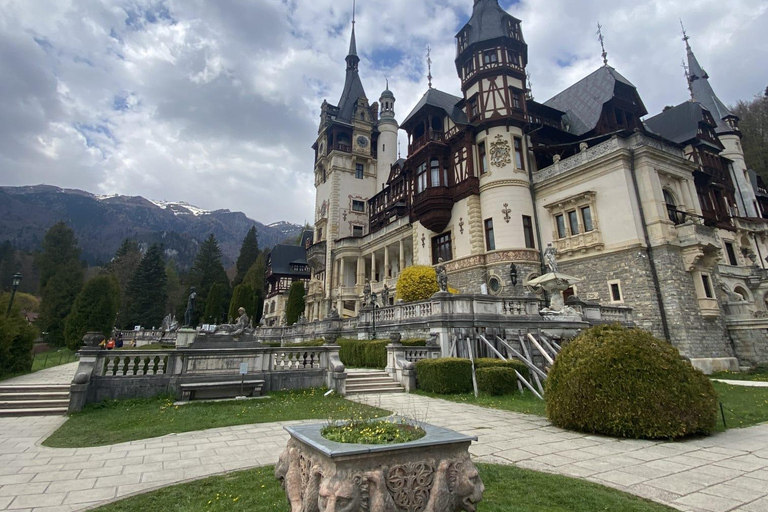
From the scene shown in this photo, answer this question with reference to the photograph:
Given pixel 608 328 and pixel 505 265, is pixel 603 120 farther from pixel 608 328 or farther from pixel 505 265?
pixel 608 328

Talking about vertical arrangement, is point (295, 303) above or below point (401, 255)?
below

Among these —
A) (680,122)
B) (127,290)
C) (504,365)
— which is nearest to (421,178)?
(504,365)

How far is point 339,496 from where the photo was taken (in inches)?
113

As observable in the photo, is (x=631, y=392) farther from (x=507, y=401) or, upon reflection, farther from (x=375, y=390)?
(x=375, y=390)

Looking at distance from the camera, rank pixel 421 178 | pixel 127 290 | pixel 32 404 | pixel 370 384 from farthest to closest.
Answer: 1. pixel 127 290
2. pixel 421 178
3. pixel 370 384
4. pixel 32 404

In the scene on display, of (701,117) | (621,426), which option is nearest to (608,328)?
(621,426)

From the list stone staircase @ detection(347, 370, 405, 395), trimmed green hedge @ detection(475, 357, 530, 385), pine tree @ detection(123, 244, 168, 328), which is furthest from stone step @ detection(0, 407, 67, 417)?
pine tree @ detection(123, 244, 168, 328)

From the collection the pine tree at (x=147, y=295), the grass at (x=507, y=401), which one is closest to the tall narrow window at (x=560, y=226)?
the grass at (x=507, y=401)

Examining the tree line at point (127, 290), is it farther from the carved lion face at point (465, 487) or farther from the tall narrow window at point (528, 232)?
the carved lion face at point (465, 487)

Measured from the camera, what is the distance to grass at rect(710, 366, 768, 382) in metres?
19.4

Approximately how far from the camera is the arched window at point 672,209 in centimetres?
2491

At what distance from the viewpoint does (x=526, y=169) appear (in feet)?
96.2

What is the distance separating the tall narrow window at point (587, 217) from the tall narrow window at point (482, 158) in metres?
7.74

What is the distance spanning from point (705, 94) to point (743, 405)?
46542mm
